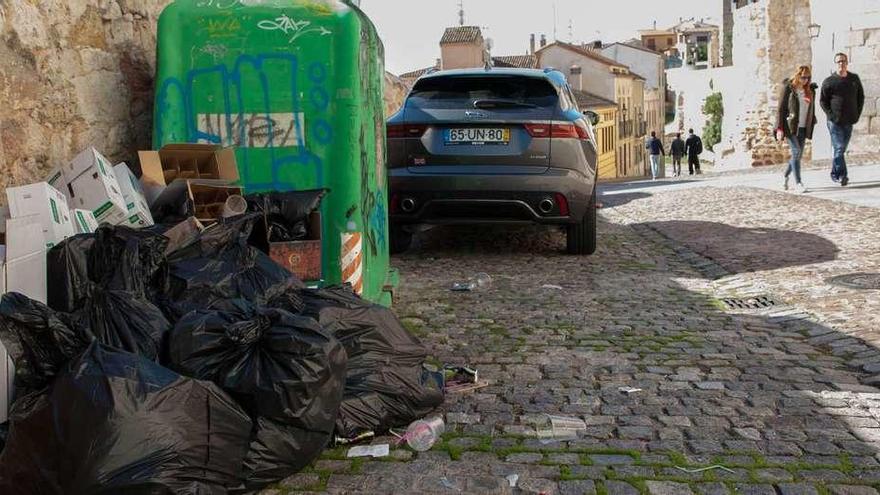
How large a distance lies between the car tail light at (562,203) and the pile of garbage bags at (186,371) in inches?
156

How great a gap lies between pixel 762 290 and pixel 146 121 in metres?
4.46

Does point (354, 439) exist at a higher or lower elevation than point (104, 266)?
lower

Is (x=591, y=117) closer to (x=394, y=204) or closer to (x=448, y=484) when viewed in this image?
(x=394, y=204)

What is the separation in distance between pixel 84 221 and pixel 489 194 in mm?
4228

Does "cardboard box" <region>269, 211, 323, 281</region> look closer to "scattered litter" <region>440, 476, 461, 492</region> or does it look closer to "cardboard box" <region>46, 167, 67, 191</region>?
"cardboard box" <region>46, 167, 67, 191</region>

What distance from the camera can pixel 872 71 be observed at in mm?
19797

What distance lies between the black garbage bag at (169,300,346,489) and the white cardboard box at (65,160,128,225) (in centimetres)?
129

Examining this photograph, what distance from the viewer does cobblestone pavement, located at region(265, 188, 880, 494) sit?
131 inches

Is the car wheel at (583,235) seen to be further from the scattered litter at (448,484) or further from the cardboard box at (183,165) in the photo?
the scattered litter at (448,484)

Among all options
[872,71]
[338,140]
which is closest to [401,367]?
[338,140]

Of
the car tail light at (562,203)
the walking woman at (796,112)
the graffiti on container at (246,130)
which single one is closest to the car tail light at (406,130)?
the car tail light at (562,203)

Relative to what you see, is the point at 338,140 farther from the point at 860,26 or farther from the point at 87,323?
the point at 860,26

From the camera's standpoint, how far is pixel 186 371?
3.22m

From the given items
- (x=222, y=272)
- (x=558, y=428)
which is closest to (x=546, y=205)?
(x=558, y=428)
